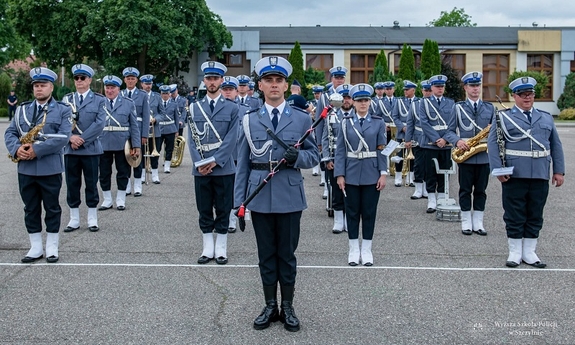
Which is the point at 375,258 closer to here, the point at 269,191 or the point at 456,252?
the point at 456,252

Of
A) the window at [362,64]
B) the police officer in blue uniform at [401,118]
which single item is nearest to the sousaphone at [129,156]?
the police officer in blue uniform at [401,118]

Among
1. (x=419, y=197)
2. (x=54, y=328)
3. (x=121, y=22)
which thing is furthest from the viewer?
(x=121, y=22)

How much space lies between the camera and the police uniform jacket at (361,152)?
7660mm

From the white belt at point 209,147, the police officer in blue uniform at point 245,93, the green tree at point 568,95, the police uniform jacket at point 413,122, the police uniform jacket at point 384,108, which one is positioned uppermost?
the green tree at point 568,95

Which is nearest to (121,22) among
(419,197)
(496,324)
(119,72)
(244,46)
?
(119,72)

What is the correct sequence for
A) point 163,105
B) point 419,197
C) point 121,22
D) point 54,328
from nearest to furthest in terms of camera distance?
point 54,328 < point 419,197 < point 163,105 < point 121,22

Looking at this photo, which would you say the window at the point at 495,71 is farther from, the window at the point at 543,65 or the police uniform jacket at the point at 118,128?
the police uniform jacket at the point at 118,128

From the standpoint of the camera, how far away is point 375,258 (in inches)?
311

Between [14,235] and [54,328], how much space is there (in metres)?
4.15

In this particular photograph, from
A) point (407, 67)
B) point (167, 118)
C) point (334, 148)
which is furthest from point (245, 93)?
point (407, 67)

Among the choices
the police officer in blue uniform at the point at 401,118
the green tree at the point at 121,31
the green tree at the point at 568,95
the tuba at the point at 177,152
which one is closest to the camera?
the police officer in blue uniform at the point at 401,118

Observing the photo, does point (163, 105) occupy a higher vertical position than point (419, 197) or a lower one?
higher

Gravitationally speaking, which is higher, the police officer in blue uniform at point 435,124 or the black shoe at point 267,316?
the police officer in blue uniform at point 435,124

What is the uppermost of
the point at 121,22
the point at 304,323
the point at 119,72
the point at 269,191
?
the point at 121,22
